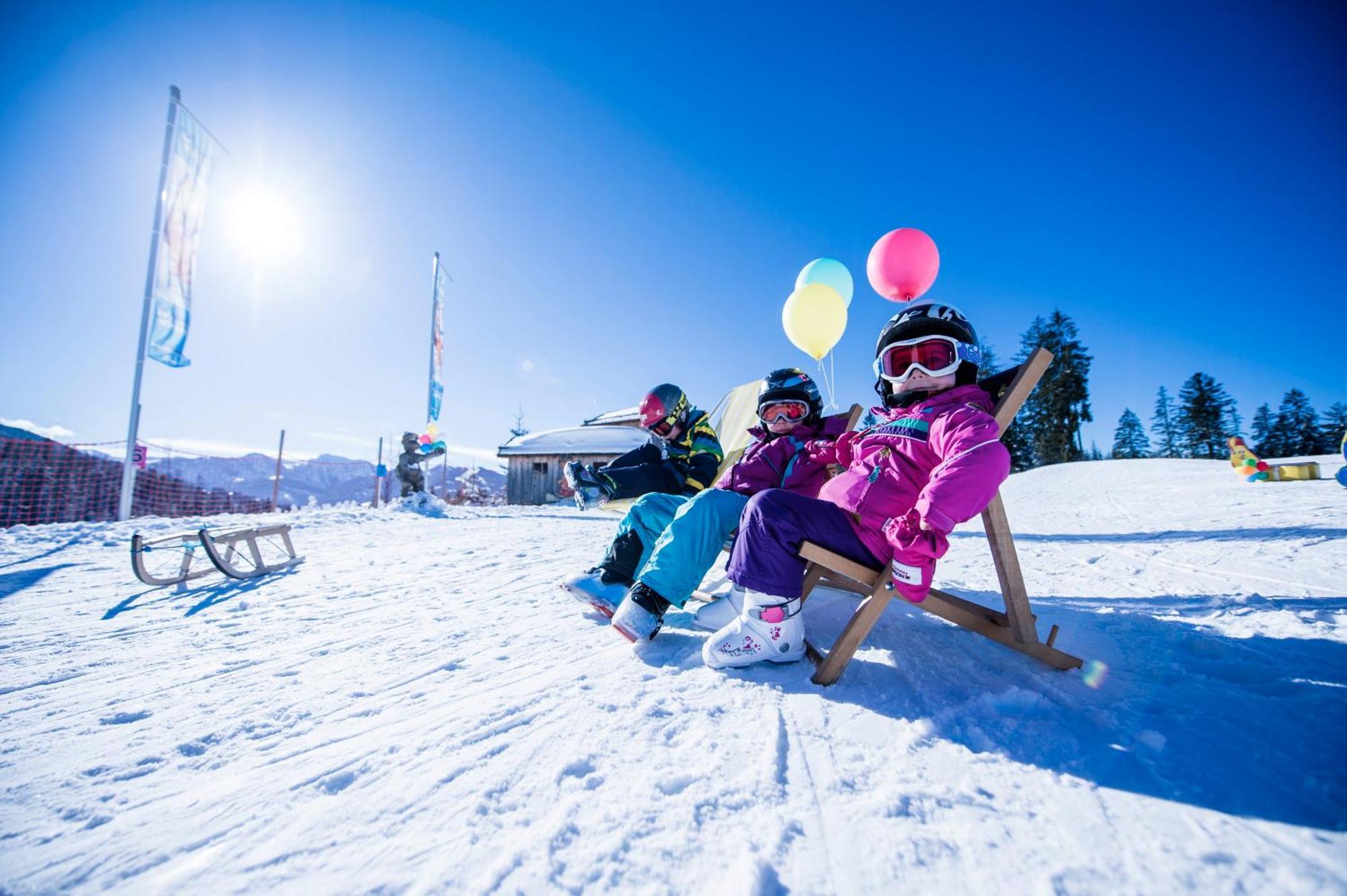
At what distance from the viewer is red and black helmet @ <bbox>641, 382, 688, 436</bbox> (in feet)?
10.1

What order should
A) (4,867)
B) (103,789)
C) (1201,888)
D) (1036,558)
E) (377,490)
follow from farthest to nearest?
(377,490), (1036,558), (103,789), (4,867), (1201,888)

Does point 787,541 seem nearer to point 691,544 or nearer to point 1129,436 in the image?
point 691,544

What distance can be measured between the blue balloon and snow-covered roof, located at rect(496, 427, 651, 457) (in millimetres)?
10402

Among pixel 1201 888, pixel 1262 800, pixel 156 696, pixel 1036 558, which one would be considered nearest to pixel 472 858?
pixel 1201 888

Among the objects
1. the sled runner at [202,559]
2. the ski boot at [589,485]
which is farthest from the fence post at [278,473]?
the ski boot at [589,485]

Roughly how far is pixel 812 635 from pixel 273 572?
472 cm

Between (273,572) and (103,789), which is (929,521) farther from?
(273,572)

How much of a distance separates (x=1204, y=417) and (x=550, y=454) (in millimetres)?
46229

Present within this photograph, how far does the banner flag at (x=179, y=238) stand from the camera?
743 cm

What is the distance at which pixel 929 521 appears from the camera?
1401mm

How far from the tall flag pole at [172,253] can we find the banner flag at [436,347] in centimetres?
A: 537

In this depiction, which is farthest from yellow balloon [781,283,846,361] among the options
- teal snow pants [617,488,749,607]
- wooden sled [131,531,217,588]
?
wooden sled [131,531,217,588]

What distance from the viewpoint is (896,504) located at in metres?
1.71

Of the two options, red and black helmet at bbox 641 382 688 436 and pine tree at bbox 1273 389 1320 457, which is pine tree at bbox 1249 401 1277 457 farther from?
red and black helmet at bbox 641 382 688 436
